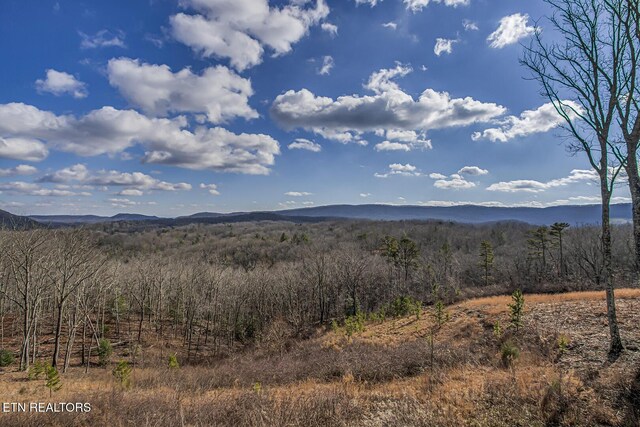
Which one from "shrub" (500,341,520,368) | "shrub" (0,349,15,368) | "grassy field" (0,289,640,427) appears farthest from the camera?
"shrub" (0,349,15,368)

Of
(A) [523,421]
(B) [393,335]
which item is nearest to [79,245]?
(B) [393,335]

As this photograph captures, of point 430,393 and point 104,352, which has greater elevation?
point 430,393

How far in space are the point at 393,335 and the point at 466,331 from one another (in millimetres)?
4823

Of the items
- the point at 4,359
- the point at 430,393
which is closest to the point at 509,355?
the point at 430,393

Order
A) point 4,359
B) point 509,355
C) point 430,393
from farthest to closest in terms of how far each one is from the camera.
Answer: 1. point 4,359
2. point 509,355
3. point 430,393

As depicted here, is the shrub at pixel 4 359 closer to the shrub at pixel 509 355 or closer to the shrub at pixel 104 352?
the shrub at pixel 104 352

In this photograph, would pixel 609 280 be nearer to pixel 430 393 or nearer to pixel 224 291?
pixel 430 393

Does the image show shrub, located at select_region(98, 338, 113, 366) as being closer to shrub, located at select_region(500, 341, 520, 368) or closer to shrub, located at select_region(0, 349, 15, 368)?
shrub, located at select_region(0, 349, 15, 368)

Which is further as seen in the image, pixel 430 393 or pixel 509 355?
pixel 509 355

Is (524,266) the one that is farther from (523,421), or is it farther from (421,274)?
(523,421)

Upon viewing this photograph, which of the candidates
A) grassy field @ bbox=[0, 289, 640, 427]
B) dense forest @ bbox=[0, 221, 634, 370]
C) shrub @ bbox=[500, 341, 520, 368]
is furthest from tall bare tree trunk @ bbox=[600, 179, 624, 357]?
dense forest @ bbox=[0, 221, 634, 370]

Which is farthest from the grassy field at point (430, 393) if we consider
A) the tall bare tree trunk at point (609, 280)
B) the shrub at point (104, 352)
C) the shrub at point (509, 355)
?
the shrub at point (104, 352)

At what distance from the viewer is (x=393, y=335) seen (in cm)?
2042

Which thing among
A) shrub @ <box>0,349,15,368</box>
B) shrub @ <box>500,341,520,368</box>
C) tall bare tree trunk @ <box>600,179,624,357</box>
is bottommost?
shrub @ <box>0,349,15,368</box>
